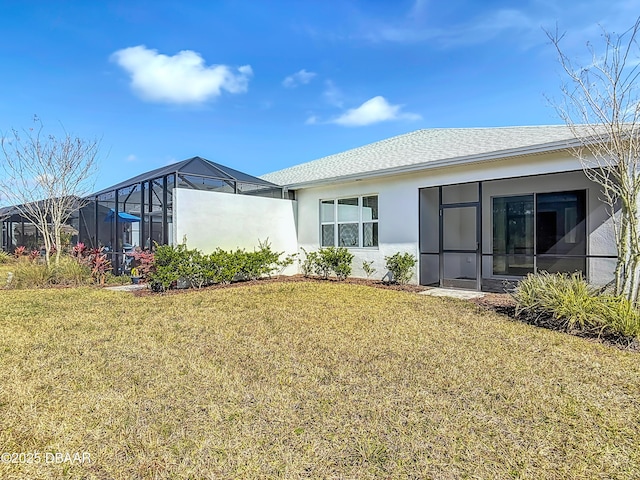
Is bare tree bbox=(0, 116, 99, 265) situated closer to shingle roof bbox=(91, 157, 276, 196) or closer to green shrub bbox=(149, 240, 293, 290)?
shingle roof bbox=(91, 157, 276, 196)

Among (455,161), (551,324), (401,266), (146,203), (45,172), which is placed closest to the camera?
(551,324)

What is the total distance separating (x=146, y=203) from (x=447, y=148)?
9.30m

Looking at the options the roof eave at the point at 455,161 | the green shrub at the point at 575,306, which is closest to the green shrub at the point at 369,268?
the roof eave at the point at 455,161

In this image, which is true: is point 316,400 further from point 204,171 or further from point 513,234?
point 513,234

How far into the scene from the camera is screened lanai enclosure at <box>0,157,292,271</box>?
10445 millimetres

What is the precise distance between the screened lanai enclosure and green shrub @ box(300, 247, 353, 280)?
2.73m

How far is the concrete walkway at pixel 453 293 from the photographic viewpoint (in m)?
8.65

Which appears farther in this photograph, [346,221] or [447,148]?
[346,221]

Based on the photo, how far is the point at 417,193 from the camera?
10273 mm

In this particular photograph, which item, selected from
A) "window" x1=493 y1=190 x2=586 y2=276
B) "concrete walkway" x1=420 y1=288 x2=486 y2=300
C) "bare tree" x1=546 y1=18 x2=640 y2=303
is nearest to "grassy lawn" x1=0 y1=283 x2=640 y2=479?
"bare tree" x1=546 y1=18 x2=640 y2=303

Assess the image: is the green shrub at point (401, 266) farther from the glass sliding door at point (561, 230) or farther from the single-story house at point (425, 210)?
the glass sliding door at point (561, 230)

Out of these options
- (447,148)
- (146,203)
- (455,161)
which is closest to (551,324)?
(455,161)

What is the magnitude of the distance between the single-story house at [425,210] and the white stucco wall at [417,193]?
0.03m

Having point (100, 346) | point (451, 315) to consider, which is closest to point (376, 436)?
point (100, 346)
